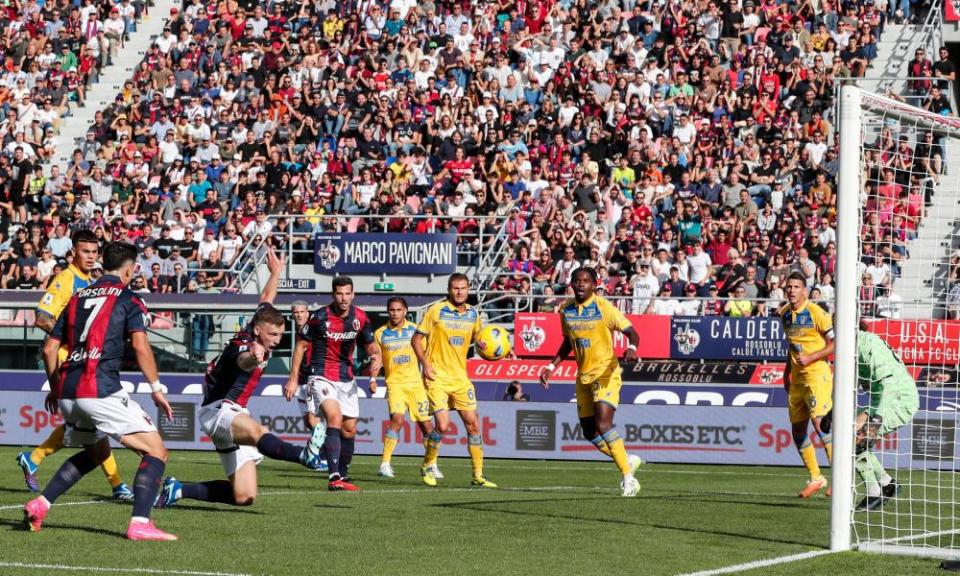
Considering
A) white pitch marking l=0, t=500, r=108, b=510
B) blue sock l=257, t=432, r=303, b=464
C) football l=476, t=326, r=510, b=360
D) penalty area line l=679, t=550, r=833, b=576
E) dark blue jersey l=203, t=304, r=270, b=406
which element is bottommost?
white pitch marking l=0, t=500, r=108, b=510

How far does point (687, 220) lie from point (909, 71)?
595 cm

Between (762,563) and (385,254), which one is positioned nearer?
(762,563)

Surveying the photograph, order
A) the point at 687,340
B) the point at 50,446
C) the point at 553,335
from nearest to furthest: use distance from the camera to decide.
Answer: the point at 50,446 < the point at 687,340 < the point at 553,335

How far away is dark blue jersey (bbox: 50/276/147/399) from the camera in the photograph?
1112 centimetres

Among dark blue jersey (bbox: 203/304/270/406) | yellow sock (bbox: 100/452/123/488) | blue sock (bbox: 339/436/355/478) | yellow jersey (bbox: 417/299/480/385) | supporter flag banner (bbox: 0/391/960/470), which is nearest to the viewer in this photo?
dark blue jersey (bbox: 203/304/270/406)

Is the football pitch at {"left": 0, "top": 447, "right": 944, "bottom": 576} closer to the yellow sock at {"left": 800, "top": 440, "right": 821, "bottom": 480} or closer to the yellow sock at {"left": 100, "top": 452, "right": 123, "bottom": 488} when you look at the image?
the yellow sock at {"left": 100, "top": 452, "right": 123, "bottom": 488}

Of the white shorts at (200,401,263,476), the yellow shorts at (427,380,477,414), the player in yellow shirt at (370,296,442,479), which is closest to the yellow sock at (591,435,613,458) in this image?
the yellow shorts at (427,380,477,414)

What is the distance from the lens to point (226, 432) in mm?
12805

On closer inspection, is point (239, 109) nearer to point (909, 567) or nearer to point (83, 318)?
point (83, 318)

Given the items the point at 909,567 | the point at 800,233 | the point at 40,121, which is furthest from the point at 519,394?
the point at 40,121

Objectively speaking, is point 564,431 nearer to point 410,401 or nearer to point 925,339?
point 410,401

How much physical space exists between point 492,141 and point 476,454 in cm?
1518

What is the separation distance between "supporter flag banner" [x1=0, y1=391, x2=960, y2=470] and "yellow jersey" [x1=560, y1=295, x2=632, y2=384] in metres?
6.49

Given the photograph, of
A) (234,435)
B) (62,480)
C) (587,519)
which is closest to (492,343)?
(587,519)
